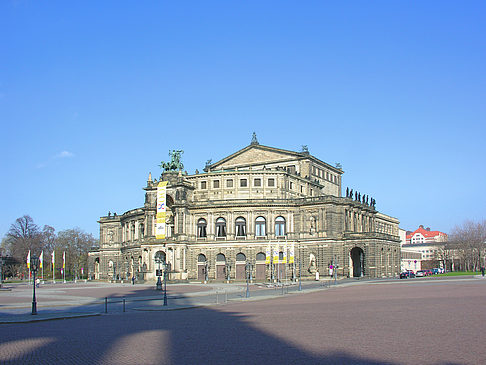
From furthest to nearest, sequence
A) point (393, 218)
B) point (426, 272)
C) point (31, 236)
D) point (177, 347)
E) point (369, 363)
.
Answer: point (393, 218) < point (31, 236) < point (426, 272) < point (177, 347) < point (369, 363)

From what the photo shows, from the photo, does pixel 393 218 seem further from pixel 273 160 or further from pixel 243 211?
pixel 243 211

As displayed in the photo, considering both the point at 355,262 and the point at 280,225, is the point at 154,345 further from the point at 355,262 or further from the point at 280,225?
the point at 355,262

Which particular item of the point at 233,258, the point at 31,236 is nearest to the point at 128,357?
the point at 233,258

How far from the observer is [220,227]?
90.1 meters

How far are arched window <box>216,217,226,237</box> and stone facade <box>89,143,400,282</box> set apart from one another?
0.18 metres

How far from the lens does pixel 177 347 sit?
16.9m

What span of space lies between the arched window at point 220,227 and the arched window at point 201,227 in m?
2.76

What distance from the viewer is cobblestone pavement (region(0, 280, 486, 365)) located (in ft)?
47.7

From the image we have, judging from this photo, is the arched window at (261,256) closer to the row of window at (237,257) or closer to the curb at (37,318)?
the row of window at (237,257)

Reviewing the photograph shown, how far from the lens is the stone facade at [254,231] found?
281 ft

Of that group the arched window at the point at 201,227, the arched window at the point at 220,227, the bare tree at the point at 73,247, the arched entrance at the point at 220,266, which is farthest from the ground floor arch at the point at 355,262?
the bare tree at the point at 73,247

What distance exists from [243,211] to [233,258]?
8.58 m

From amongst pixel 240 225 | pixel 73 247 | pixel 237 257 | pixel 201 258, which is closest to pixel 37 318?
pixel 237 257

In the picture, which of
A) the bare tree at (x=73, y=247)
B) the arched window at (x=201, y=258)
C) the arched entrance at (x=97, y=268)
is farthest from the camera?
the bare tree at (x=73, y=247)
